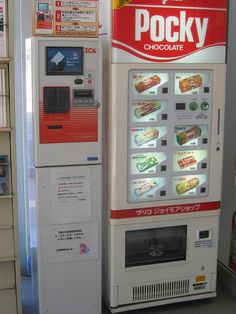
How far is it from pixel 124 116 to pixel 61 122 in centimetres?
44

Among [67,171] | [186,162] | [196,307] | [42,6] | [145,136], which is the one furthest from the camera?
[196,307]

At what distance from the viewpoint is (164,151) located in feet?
10.6

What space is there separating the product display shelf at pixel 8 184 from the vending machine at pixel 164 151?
0.66 metres

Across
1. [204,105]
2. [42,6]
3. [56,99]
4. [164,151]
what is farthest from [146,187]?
[42,6]

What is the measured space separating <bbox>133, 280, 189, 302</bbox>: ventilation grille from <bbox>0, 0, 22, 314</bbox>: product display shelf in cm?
87

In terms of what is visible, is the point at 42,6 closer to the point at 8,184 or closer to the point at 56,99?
the point at 56,99

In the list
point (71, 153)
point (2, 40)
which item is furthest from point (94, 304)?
point (2, 40)

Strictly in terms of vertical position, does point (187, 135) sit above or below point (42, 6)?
below

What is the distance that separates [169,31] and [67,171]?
1.20 meters

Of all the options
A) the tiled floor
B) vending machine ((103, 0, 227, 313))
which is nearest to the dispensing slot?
vending machine ((103, 0, 227, 313))

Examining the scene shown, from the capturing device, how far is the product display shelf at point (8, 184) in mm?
2824

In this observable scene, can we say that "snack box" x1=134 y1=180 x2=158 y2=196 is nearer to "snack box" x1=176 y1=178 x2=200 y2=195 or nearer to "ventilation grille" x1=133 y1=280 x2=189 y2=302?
"snack box" x1=176 y1=178 x2=200 y2=195

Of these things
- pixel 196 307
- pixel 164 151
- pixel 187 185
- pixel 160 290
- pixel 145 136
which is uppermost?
pixel 145 136

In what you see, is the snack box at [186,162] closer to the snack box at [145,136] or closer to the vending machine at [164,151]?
the vending machine at [164,151]
